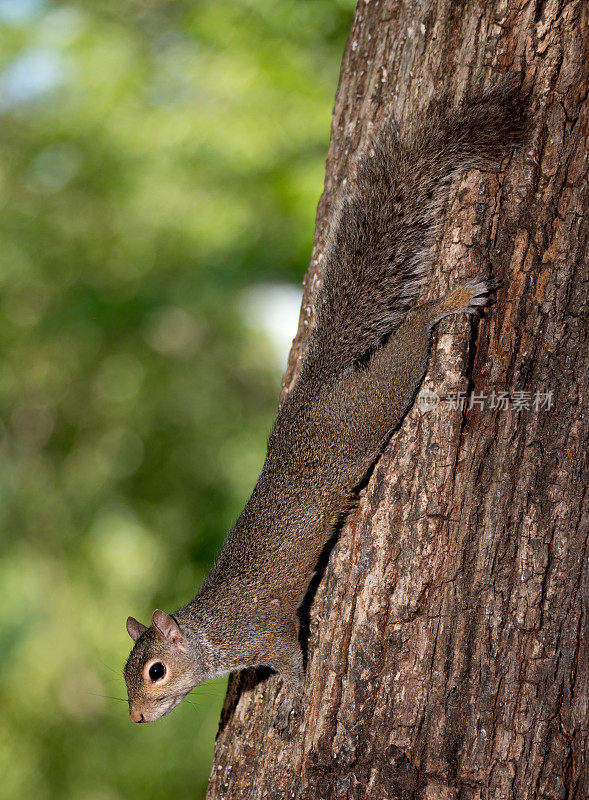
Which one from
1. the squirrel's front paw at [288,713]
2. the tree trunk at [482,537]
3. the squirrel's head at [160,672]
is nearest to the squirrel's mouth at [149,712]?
the squirrel's head at [160,672]

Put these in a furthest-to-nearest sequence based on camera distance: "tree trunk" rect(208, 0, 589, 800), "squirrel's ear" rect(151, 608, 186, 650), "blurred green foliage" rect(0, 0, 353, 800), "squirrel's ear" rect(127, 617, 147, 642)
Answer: "blurred green foliage" rect(0, 0, 353, 800) → "squirrel's ear" rect(127, 617, 147, 642) → "squirrel's ear" rect(151, 608, 186, 650) → "tree trunk" rect(208, 0, 589, 800)

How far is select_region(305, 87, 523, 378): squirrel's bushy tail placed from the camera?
6.65 ft

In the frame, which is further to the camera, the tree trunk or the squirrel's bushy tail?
the squirrel's bushy tail

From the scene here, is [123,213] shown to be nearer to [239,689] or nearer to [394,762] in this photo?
[239,689]

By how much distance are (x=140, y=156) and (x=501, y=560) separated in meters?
3.57

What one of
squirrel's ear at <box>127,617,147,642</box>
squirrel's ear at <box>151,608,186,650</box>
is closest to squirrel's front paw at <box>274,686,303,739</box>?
squirrel's ear at <box>151,608,186,650</box>

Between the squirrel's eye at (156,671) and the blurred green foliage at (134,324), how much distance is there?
1.55 metres

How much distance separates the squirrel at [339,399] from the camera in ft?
6.80

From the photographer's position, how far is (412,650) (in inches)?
70.5

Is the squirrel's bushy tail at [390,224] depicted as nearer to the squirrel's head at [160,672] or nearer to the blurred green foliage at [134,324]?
the squirrel's head at [160,672]

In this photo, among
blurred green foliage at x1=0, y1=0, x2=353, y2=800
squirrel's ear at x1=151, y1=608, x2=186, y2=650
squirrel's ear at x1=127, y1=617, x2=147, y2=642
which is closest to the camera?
squirrel's ear at x1=151, y1=608, x2=186, y2=650

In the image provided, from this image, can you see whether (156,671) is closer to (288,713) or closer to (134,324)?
(288,713)

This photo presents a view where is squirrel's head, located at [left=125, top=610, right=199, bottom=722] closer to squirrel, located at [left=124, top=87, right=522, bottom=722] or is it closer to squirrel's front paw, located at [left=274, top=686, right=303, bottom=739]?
squirrel, located at [left=124, top=87, right=522, bottom=722]

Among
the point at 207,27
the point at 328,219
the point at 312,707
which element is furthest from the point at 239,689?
the point at 207,27
